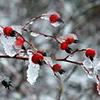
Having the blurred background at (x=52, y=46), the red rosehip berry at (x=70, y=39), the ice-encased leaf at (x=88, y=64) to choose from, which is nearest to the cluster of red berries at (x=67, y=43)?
the red rosehip berry at (x=70, y=39)

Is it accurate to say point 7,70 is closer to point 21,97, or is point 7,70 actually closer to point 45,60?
point 21,97

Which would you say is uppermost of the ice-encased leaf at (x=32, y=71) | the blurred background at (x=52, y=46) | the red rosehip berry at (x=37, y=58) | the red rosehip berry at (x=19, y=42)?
the blurred background at (x=52, y=46)

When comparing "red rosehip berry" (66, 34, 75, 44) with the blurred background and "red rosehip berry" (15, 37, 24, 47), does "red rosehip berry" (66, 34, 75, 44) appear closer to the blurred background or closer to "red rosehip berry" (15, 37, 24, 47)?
"red rosehip berry" (15, 37, 24, 47)

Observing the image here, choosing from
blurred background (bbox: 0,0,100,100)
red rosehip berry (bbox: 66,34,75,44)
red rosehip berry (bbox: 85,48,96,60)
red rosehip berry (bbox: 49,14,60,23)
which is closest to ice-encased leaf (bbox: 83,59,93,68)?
red rosehip berry (bbox: 85,48,96,60)

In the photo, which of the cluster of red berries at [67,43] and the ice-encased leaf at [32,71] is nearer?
the ice-encased leaf at [32,71]

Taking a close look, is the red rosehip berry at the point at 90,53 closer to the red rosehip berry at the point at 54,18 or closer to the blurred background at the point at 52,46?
the red rosehip berry at the point at 54,18

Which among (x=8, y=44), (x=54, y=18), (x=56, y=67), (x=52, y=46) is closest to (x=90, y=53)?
(x=56, y=67)

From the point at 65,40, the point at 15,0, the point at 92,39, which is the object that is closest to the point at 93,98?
the point at 92,39
